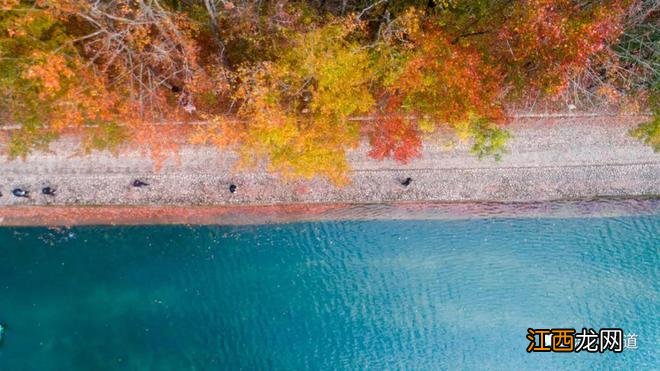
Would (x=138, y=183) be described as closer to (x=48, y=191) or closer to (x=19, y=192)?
(x=48, y=191)

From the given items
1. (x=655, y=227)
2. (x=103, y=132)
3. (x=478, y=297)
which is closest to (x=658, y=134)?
(x=655, y=227)

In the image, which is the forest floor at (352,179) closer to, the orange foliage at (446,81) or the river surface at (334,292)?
the river surface at (334,292)

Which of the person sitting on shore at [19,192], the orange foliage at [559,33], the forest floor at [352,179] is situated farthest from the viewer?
the forest floor at [352,179]

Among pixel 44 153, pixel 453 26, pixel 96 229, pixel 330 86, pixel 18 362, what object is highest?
pixel 453 26

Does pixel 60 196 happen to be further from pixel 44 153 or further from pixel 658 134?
pixel 658 134

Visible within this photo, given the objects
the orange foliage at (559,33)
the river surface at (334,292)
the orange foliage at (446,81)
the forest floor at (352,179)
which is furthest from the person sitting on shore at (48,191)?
the orange foliage at (559,33)

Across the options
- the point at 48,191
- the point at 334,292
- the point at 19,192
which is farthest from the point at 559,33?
the point at 19,192

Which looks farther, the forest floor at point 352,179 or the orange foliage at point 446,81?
the forest floor at point 352,179
